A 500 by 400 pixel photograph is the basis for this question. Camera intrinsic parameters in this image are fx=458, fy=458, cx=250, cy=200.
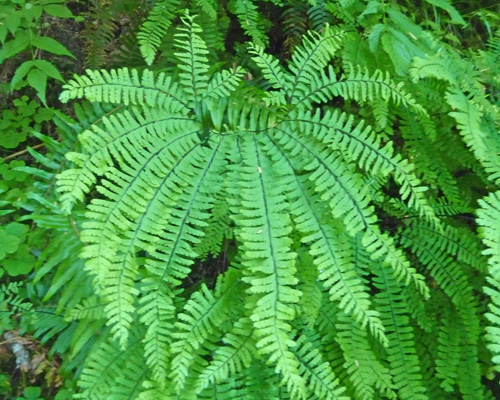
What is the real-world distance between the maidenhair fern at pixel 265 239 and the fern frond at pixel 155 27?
518mm

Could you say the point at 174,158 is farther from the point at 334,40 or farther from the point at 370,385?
the point at 370,385

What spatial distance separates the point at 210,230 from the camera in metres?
2.38

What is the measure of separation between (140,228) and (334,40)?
45.1 inches

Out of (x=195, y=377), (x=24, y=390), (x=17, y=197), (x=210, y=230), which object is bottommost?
(x=24, y=390)

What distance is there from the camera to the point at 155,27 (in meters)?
2.42

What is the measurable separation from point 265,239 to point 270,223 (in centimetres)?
6

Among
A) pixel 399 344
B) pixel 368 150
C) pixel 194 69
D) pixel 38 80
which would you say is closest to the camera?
pixel 368 150

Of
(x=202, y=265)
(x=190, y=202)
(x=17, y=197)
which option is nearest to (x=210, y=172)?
(x=190, y=202)

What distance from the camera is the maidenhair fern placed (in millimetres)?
1674

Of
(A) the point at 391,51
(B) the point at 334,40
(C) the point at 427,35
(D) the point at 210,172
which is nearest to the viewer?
(D) the point at 210,172

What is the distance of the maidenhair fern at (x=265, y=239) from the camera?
167 centimetres

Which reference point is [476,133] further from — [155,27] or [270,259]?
[155,27]

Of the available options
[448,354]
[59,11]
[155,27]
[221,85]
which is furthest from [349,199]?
[59,11]

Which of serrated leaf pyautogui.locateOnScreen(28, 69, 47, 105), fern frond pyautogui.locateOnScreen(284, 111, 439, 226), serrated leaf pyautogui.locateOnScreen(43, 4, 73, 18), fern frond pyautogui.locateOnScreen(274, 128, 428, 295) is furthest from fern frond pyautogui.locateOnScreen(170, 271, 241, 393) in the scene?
serrated leaf pyautogui.locateOnScreen(43, 4, 73, 18)
